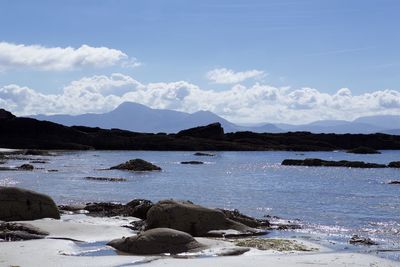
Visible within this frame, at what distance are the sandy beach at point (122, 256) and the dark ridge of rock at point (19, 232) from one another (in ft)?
1.66

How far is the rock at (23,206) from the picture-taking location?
79.6 ft

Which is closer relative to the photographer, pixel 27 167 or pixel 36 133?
pixel 27 167

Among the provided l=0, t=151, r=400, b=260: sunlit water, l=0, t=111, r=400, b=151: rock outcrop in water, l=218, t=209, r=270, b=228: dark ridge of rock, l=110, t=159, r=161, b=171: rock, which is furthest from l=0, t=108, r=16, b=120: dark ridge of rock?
l=218, t=209, r=270, b=228: dark ridge of rock

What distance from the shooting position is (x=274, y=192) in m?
45.8

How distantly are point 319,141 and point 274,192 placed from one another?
364 feet

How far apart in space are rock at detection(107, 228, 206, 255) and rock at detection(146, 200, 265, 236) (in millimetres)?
3498

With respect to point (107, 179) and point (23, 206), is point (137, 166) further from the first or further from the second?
point (23, 206)

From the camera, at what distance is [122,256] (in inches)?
689

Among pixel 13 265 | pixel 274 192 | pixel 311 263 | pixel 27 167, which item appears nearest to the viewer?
pixel 13 265

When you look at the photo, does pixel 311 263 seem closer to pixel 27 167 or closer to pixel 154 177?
pixel 154 177

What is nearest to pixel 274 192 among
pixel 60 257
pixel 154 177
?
pixel 154 177

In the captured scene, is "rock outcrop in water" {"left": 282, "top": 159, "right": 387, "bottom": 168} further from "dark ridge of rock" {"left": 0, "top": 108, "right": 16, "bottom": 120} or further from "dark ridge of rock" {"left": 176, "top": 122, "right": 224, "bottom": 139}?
"dark ridge of rock" {"left": 0, "top": 108, "right": 16, "bottom": 120}

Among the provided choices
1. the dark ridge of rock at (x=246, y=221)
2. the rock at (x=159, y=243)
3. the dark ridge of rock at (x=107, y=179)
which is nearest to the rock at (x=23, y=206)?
the rock at (x=159, y=243)

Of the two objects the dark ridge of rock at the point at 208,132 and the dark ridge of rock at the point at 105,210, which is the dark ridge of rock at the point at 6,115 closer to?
the dark ridge of rock at the point at 208,132
